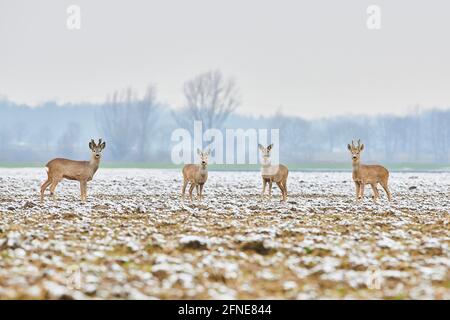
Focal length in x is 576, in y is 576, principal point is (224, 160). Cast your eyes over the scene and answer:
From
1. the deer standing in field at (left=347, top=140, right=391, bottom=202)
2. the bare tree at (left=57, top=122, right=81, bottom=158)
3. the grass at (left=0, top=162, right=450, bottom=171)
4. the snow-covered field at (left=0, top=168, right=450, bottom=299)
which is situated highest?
the bare tree at (left=57, top=122, right=81, bottom=158)

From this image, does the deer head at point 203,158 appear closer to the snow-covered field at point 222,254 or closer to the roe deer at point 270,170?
the roe deer at point 270,170

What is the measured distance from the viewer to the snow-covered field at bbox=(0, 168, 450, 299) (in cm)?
879

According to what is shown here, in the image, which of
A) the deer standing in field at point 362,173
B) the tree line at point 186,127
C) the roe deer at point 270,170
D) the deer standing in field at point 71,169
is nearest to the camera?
the deer standing in field at point 71,169

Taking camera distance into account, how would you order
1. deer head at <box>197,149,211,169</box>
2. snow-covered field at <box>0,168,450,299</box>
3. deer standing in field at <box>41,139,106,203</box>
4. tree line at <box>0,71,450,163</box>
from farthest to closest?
tree line at <box>0,71,450,163</box>
deer standing in field at <box>41,139,106,203</box>
deer head at <box>197,149,211,169</box>
snow-covered field at <box>0,168,450,299</box>

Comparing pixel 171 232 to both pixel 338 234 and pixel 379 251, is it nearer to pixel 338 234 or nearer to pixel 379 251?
pixel 338 234

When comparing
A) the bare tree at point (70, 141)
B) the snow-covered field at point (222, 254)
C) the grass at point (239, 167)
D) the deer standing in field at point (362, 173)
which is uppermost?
the bare tree at point (70, 141)

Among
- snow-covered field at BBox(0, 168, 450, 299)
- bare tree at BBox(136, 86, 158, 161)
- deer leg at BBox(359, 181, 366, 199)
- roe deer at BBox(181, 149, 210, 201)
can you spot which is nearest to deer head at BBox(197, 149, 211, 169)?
roe deer at BBox(181, 149, 210, 201)

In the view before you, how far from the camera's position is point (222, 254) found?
429 inches

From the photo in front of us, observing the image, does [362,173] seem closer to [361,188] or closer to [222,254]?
[361,188]

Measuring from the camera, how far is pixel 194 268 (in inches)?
388

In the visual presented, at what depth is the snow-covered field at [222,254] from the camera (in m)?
8.79

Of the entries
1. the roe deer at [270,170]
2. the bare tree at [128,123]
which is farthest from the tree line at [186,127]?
the roe deer at [270,170]

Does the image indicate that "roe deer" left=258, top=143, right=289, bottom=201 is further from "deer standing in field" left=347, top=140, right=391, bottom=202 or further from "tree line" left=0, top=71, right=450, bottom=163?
"tree line" left=0, top=71, right=450, bottom=163
